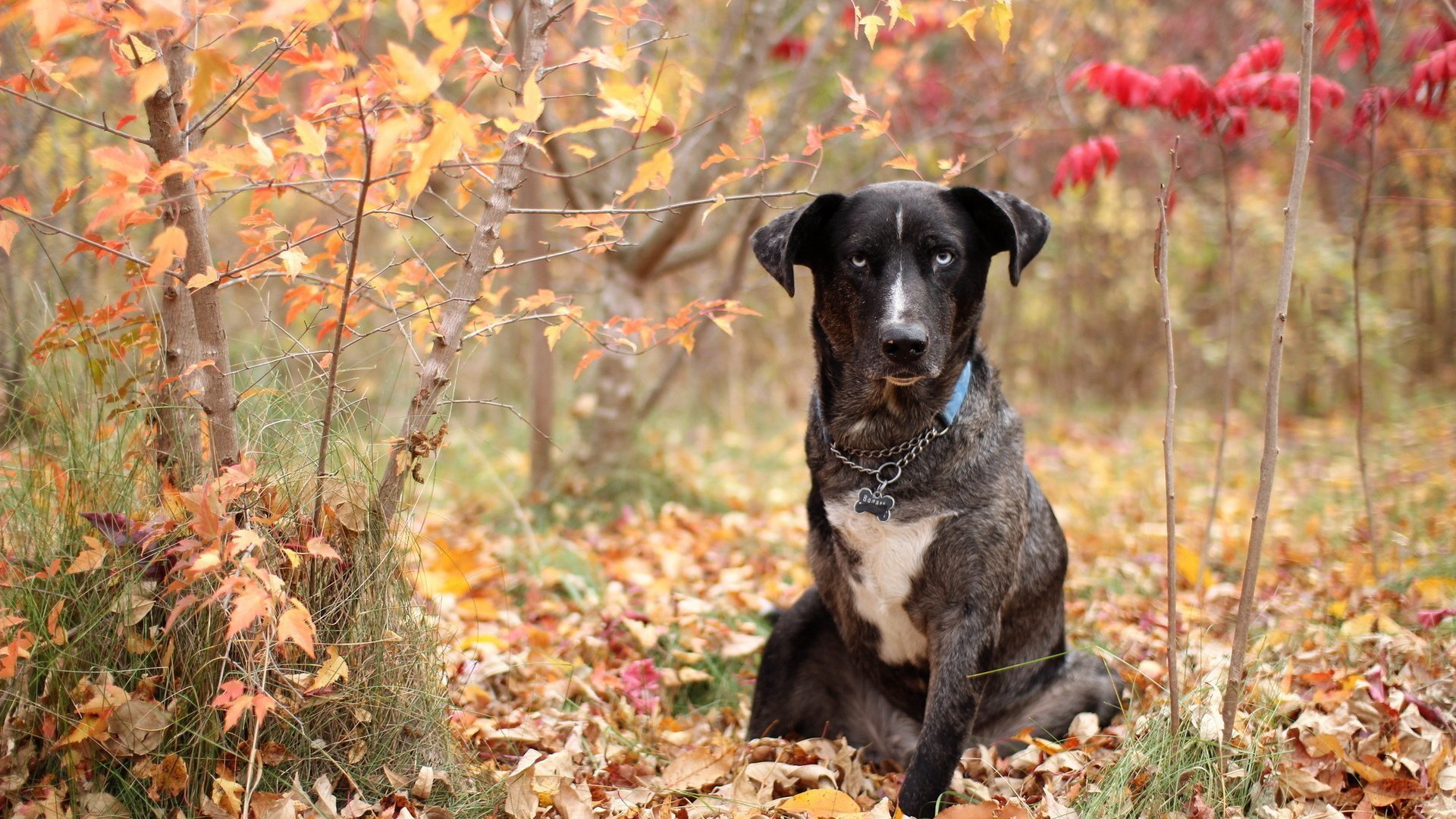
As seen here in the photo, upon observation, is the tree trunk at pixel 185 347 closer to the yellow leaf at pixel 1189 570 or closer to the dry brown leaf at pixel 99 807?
the dry brown leaf at pixel 99 807

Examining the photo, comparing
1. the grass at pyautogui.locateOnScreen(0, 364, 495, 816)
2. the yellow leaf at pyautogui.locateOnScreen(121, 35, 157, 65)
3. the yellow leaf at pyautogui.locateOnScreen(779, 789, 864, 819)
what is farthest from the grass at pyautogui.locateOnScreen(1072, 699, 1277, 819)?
the yellow leaf at pyautogui.locateOnScreen(121, 35, 157, 65)

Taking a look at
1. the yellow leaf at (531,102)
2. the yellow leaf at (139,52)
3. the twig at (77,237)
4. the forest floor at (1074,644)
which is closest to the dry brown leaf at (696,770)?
the forest floor at (1074,644)

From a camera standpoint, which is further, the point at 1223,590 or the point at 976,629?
the point at 1223,590

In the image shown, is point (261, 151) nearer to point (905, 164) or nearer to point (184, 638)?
point (184, 638)

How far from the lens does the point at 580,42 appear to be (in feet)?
20.2

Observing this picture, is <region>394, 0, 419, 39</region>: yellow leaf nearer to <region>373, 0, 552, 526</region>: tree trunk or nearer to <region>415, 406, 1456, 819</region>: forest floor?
<region>373, 0, 552, 526</region>: tree trunk

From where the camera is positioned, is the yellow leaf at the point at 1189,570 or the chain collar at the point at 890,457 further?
the yellow leaf at the point at 1189,570

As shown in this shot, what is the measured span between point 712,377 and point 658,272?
4303 mm

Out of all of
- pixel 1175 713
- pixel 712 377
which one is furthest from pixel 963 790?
pixel 712 377

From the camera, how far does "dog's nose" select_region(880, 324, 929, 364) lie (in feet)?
8.43

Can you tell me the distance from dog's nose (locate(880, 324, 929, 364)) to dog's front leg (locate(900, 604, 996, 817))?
26.0 inches

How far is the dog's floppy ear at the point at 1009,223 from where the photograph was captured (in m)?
2.79

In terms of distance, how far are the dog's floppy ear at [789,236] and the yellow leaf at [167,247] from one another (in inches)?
56.0

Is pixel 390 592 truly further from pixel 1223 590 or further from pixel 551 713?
pixel 1223 590
